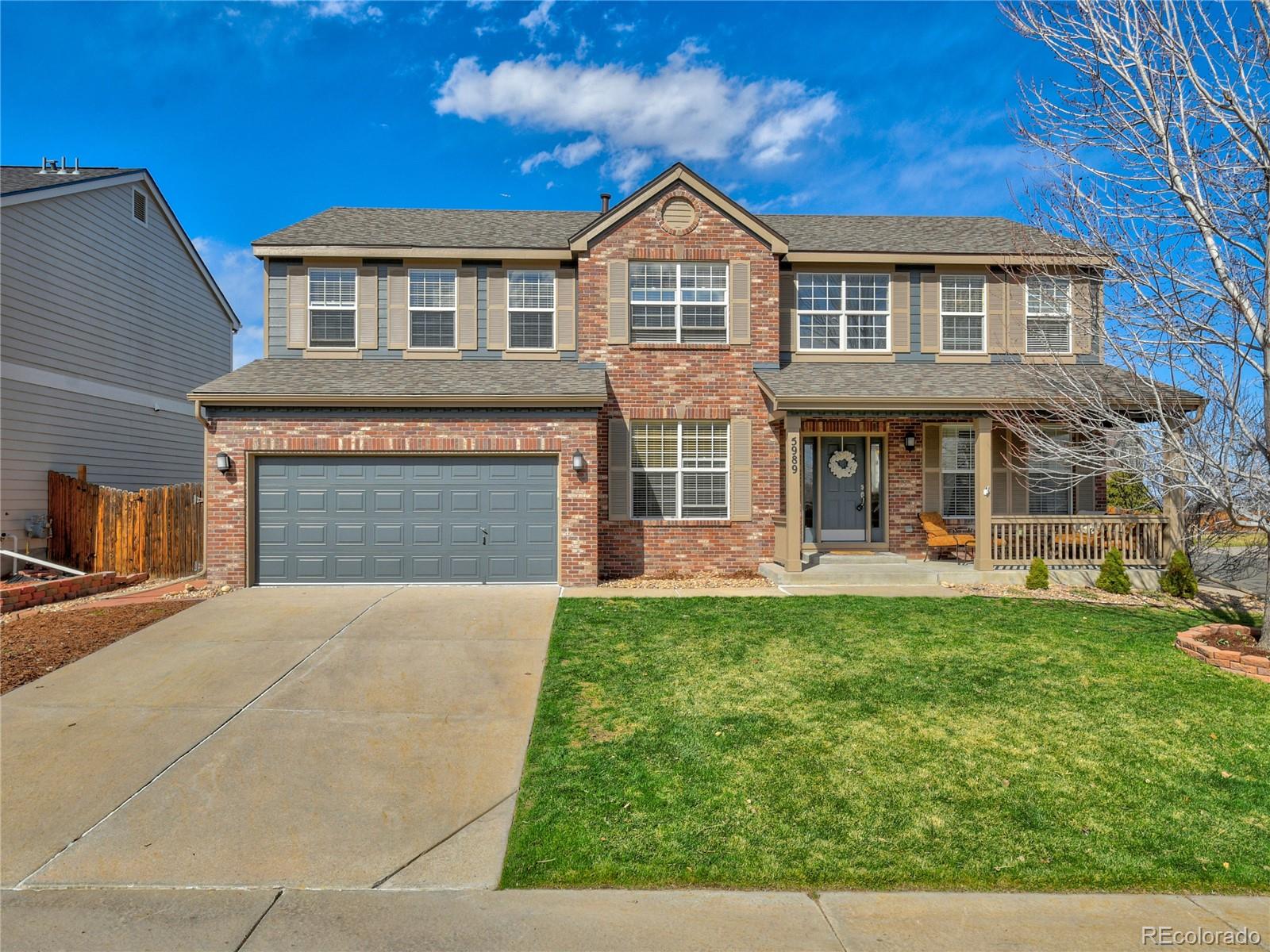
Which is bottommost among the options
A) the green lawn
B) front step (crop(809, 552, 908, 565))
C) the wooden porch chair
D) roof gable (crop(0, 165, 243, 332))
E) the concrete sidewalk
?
the concrete sidewalk

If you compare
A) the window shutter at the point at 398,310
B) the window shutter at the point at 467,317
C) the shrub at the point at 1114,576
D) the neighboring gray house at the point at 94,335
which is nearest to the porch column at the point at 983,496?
the shrub at the point at 1114,576

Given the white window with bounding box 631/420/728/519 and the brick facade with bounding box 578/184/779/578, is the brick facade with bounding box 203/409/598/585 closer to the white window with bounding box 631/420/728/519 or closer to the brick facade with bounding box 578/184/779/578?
the brick facade with bounding box 578/184/779/578

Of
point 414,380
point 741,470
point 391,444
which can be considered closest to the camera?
point 391,444

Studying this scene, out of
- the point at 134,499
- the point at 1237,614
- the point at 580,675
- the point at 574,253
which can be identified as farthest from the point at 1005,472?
the point at 134,499

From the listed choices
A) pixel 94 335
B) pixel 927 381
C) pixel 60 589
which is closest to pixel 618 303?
pixel 927 381

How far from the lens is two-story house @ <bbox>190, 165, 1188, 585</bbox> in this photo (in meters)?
11.8

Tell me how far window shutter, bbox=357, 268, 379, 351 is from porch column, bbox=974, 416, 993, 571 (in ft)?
36.4

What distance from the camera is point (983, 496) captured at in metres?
11.9

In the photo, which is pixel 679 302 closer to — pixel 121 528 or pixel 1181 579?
pixel 1181 579

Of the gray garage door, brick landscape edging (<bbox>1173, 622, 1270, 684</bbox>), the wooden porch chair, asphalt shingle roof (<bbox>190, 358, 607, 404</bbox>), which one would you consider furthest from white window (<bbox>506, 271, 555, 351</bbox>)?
brick landscape edging (<bbox>1173, 622, 1270, 684</bbox>)

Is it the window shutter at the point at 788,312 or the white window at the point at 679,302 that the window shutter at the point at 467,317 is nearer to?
the white window at the point at 679,302

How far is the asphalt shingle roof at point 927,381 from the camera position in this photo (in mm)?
11570

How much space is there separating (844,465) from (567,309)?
6.12m

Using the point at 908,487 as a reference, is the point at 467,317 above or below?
above
